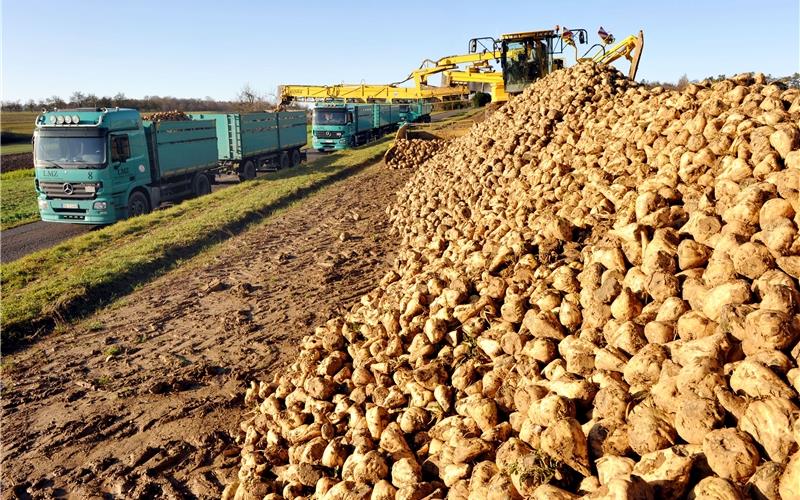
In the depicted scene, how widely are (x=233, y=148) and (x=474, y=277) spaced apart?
17929 millimetres

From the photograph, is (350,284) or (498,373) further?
(350,284)

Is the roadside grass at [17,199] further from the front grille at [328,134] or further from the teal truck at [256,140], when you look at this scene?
the front grille at [328,134]

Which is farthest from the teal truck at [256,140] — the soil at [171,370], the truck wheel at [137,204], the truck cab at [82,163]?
the soil at [171,370]

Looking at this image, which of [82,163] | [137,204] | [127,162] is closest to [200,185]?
[137,204]

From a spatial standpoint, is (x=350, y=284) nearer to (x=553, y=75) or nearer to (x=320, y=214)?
(x=320, y=214)

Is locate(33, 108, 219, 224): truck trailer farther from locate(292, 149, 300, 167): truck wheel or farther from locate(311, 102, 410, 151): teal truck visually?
locate(311, 102, 410, 151): teal truck

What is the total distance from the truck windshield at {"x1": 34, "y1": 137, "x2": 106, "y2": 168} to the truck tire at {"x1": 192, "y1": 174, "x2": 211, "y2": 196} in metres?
4.99

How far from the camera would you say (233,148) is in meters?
21.6

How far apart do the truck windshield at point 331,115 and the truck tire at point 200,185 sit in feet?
35.9

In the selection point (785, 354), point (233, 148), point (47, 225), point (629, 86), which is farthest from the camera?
point (233, 148)

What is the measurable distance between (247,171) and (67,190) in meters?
8.42

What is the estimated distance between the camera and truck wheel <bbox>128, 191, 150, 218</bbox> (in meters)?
15.8

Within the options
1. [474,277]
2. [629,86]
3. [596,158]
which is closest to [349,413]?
[474,277]

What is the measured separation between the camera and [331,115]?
1171 inches
